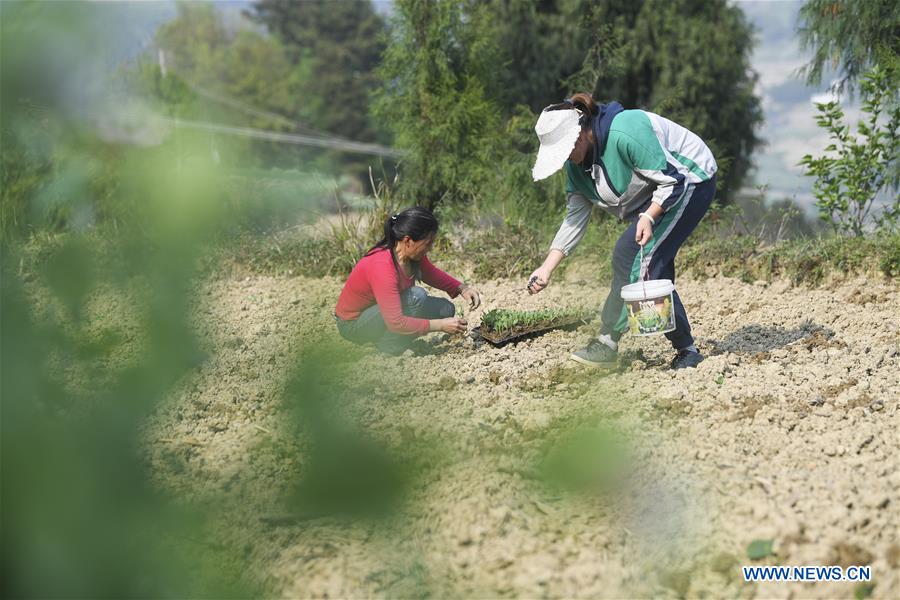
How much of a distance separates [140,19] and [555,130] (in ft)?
9.63

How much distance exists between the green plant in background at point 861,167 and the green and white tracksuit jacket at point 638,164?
10.4ft

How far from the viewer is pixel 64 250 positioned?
0.57 meters

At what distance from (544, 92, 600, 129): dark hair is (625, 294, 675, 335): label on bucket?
0.79 meters

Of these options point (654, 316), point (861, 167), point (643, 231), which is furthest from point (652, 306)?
point (861, 167)

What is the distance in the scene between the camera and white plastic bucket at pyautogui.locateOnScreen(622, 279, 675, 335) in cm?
344

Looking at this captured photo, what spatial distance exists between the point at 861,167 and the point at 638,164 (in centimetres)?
366

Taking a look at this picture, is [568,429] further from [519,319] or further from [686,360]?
[519,319]

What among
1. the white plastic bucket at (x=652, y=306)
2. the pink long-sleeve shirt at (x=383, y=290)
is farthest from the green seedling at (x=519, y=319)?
the white plastic bucket at (x=652, y=306)

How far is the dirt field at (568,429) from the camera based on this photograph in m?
0.65

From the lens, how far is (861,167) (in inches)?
244

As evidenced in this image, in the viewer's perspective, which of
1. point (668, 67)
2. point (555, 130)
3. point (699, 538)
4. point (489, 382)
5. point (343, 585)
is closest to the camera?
point (343, 585)

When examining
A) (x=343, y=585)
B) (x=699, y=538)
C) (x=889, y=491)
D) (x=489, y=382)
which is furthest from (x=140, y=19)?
(x=489, y=382)

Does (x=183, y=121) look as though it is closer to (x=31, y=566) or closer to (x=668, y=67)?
(x=31, y=566)

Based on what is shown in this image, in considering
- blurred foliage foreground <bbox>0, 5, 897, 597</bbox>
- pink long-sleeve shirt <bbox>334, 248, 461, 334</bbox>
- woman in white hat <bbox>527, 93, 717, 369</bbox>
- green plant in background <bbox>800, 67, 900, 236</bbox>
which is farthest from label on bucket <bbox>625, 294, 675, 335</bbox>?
green plant in background <bbox>800, 67, 900, 236</bbox>
